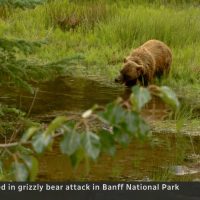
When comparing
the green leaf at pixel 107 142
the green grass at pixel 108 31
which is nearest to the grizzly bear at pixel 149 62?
the green grass at pixel 108 31

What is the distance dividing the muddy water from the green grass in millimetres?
2293

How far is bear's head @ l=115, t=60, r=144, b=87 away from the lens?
36.0 ft

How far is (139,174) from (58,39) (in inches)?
302

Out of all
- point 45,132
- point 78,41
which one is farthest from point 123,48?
point 45,132

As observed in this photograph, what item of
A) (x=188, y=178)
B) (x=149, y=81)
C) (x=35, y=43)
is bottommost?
(x=149, y=81)

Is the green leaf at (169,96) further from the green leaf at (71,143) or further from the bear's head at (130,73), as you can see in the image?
the bear's head at (130,73)

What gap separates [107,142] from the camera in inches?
88.0

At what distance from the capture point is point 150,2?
1609 centimetres

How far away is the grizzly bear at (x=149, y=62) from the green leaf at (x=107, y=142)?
29.4 feet

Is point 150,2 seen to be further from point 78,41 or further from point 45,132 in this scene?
point 45,132

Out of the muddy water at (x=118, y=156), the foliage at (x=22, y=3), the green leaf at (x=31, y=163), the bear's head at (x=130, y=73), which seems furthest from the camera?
the bear's head at (x=130, y=73)

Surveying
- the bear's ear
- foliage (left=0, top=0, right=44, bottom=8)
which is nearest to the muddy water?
foliage (left=0, top=0, right=44, bottom=8)

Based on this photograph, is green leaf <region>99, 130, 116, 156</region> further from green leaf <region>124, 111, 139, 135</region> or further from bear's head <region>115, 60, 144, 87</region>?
bear's head <region>115, 60, 144, 87</region>

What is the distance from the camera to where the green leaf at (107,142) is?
223 cm
